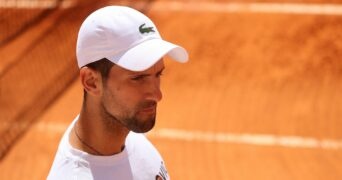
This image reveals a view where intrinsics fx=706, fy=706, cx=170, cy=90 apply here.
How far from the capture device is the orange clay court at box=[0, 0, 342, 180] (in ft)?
24.8

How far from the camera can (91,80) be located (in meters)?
2.90

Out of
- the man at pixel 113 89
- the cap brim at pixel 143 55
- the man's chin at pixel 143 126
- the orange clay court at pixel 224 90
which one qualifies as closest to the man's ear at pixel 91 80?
the man at pixel 113 89

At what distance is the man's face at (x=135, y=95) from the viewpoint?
2824 mm

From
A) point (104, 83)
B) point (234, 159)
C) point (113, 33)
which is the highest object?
point (113, 33)

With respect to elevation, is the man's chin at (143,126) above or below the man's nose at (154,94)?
below

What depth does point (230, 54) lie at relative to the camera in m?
9.59

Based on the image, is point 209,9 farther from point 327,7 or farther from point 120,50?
point 120,50

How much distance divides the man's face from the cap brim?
0.06 m

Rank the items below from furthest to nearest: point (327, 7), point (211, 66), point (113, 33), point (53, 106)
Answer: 1. point (327, 7)
2. point (211, 66)
3. point (53, 106)
4. point (113, 33)

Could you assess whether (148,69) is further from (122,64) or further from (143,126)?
(143,126)

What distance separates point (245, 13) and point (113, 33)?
303 inches

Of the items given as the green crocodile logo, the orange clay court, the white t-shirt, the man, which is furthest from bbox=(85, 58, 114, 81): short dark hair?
the orange clay court

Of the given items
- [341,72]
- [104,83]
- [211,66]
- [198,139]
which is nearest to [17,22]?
[211,66]

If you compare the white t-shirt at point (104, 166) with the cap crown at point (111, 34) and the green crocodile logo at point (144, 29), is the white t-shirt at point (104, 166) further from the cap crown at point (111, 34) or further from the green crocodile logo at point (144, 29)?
the green crocodile logo at point (144, 29)
